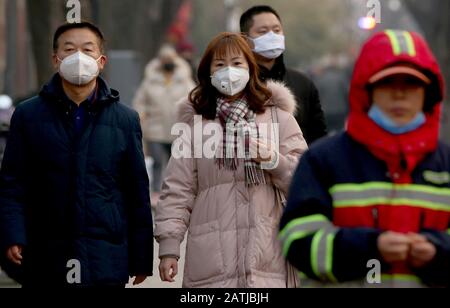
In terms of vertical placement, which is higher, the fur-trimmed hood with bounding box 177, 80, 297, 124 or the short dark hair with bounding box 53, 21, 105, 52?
the short dark hair with bounding box 53, 21, 105, 52

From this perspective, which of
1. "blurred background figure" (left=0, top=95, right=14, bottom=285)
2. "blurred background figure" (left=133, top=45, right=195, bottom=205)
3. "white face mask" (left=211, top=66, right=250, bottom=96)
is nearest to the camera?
"white face mask" (left=211, top=66, right=250, bottom=96)

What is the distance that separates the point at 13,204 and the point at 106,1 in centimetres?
2026

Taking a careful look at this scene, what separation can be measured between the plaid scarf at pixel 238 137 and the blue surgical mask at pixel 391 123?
188 cm

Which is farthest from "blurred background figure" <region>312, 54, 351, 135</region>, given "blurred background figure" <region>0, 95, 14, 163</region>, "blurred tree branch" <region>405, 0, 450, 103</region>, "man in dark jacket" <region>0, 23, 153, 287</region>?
"man in dark jacket" <region>0, 23, 153, 287</region>

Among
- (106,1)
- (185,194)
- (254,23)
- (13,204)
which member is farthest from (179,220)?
(106,1)

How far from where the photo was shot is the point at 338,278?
15.0 feet

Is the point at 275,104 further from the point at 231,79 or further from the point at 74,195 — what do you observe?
the point at 74,195

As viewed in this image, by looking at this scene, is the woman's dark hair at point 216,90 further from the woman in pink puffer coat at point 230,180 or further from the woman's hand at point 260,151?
the woman's hand at point 260,151

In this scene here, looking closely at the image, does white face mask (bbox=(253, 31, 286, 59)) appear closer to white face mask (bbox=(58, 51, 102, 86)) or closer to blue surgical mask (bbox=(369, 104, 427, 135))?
white face mask (bbox=(58, 51, 102, 86))

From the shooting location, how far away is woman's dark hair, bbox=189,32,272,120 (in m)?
6.66

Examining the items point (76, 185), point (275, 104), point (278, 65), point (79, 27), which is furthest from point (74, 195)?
point (278, 65)

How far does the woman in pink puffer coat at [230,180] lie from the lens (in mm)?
6336

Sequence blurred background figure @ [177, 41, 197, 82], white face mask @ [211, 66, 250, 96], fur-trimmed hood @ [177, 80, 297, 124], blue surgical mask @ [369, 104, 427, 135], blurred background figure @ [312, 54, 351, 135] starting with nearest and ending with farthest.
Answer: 1. blue surgical mask @ [369, 104, 427, 135]
2. white face mask @ [211, 66, 250, 96]
3. fur-trimmed hood @ [177, 80, 297, 124]
4. blurred background figure @ [177, 41, 197, 82]
5. blurred background figure @ [312, 54, 351, 135]

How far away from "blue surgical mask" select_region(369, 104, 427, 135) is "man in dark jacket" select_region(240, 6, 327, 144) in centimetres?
339
